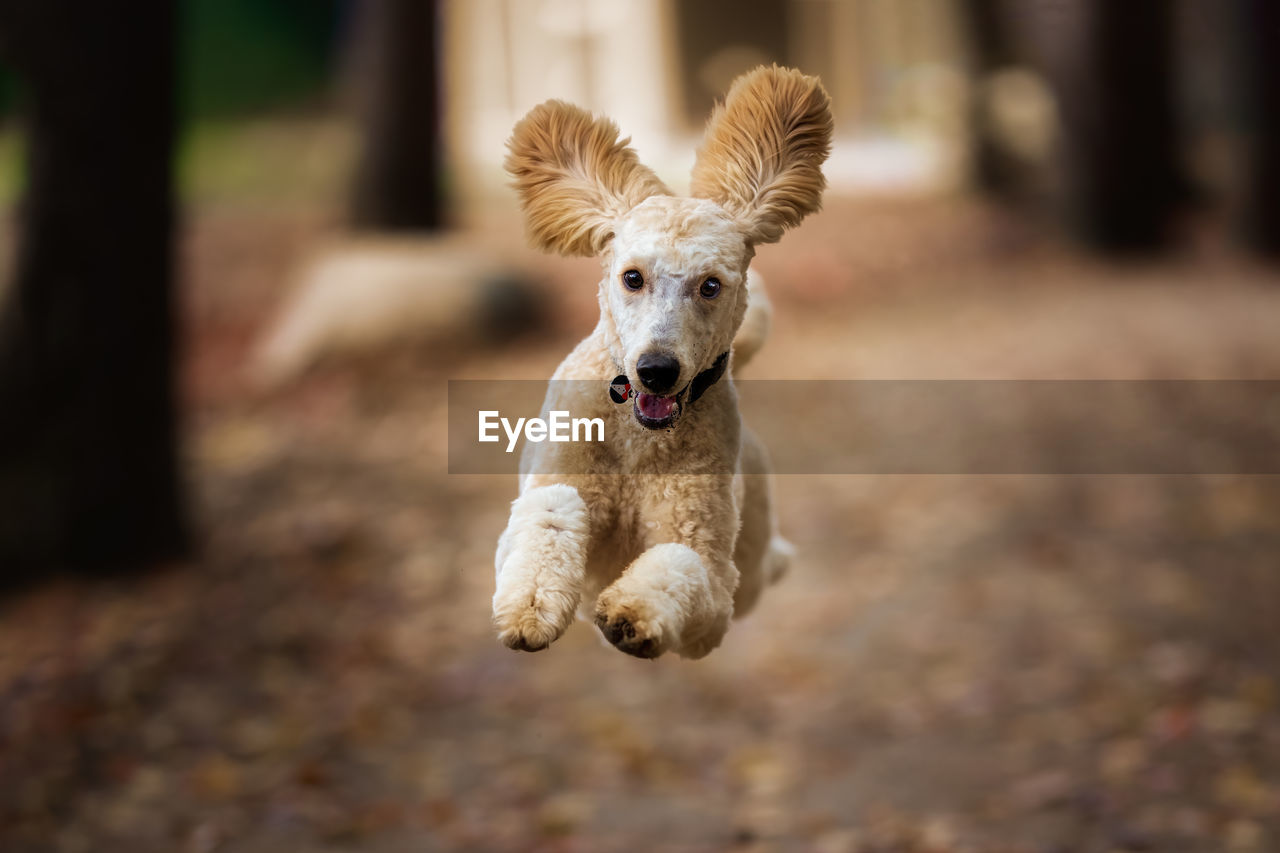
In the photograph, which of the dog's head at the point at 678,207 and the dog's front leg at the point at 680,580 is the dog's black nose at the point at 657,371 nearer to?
the dog's head at the point at 678,207

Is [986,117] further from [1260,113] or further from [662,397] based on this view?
[662,397]

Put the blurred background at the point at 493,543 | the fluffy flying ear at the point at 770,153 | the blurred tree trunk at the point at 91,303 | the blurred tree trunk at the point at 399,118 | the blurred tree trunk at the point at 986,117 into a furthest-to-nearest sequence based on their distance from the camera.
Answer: the blurred tree trunk at the point at 986,117 < the blurred tree trunk at the point at 399,118 < the blurred background at the point at 493,543 < the blurred tree trunk at the point at 91,303 < the fluffy flying ear at the point at 770,153

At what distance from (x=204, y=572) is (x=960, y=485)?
9.08m

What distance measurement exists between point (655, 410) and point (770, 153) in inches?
15.5

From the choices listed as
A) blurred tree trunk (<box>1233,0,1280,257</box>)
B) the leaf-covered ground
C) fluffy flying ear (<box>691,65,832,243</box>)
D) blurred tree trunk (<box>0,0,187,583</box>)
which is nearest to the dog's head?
fluffy flying ear (<box>691,65,832,243</box>)

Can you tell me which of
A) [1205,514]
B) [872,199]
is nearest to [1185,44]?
[872,199]

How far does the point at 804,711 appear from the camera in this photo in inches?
489

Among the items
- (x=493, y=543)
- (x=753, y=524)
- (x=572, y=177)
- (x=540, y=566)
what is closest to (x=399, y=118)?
(x=493, y=543)

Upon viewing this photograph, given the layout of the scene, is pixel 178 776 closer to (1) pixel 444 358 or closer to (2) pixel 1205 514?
(1) pixel 444 358

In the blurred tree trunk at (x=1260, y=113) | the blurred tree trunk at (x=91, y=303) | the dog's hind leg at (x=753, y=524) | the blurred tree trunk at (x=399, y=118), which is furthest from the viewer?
the blurred tree trunk at (x=1260, y=113)

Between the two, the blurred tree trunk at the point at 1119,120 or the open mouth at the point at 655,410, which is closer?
the open mouth at the point at 655,410

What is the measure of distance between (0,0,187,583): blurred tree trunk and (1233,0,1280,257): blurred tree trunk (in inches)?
602

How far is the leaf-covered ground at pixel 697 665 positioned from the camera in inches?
415

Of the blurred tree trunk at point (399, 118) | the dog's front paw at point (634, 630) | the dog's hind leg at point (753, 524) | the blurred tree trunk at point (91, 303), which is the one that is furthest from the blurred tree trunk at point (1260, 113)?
the dog's front paw at point (634, 630)
